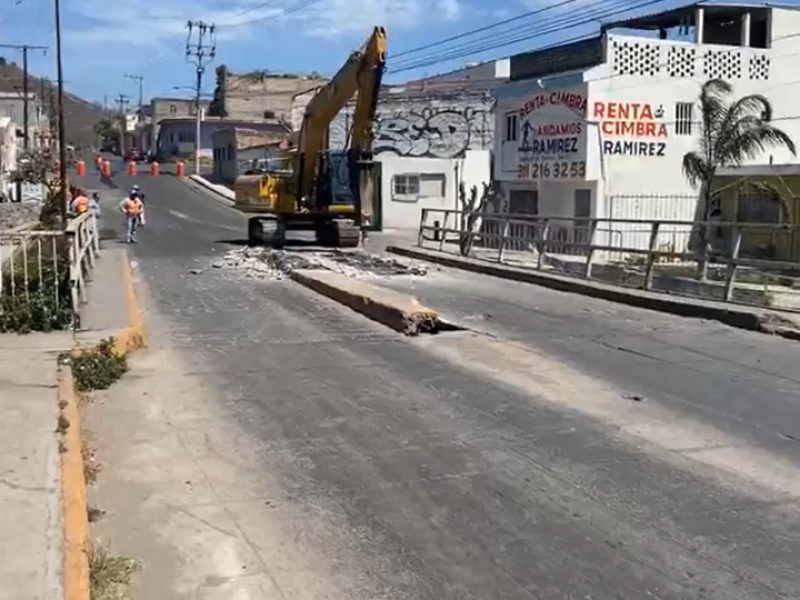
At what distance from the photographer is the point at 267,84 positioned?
10688 centimetres

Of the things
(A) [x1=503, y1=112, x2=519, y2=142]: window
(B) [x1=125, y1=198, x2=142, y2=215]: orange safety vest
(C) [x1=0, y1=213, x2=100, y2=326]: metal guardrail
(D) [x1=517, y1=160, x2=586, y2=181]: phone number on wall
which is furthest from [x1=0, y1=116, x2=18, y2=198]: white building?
(C) [x1=0, y1=213, x2=100, y2=326]: metal guardrail

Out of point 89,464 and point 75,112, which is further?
point 75,112

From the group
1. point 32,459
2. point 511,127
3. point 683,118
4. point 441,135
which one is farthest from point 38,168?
point 32,459

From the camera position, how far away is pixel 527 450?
25.6 ft

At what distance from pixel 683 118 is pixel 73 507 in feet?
116

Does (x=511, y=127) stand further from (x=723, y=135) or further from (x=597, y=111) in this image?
(x=723, y=135)

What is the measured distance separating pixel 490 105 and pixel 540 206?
15.3m

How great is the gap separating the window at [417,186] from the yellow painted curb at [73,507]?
38.6 meters

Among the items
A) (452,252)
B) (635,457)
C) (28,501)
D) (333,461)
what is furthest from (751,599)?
(452,252)

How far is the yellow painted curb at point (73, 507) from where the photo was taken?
16.1ft

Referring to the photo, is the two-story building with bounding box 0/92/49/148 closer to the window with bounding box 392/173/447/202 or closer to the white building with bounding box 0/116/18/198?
the white building with bounding box 0/116/18/198

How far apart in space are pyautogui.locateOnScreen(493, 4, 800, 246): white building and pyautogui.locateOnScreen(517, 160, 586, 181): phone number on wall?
4 cm

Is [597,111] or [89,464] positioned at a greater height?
[597,111]

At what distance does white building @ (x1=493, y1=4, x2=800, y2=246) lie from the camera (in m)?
37.3
